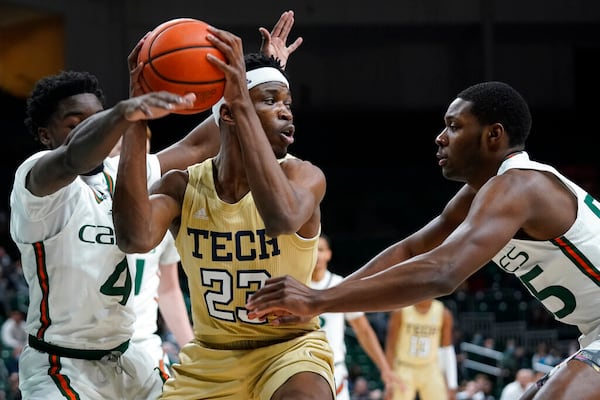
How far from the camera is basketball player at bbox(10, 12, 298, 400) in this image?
157 inches

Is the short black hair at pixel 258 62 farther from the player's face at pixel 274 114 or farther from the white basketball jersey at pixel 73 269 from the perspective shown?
the white basketball jersey at pixel 73 269

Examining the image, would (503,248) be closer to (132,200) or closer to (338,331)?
(132,200)

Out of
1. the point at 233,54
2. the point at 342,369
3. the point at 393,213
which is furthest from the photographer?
the point at 393,213

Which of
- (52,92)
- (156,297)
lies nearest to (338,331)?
(156,297)

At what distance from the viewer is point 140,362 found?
4.24m

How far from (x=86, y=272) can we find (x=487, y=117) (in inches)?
72.0

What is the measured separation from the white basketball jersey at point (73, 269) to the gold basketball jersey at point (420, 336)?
664 centimetres

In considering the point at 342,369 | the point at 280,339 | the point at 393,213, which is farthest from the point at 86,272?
the point at 393,213

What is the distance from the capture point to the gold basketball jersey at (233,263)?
12.3ft

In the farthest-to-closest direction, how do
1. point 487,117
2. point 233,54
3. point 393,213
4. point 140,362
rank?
1. point 393,213
2. point 140,362
3. point 487,117
4. point 233,54

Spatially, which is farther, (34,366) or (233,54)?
(34,366)

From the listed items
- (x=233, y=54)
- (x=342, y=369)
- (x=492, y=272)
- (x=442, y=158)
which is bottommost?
(x=492, y=272)

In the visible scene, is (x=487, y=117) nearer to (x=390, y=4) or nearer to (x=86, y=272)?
(x=86, y=272)

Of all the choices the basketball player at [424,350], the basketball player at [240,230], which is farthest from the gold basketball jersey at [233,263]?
the basketball player at [424,350]
